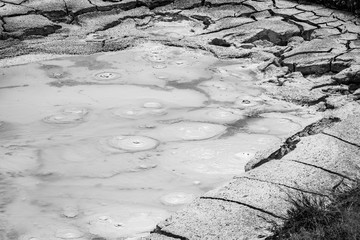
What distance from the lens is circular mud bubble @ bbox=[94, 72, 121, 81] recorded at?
495cm

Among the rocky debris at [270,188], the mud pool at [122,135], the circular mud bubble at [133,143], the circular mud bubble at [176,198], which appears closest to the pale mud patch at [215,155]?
the mud pool at [122,135]

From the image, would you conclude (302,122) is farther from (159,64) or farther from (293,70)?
(159,64)

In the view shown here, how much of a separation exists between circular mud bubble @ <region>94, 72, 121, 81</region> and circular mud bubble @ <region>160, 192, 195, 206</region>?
1750mm

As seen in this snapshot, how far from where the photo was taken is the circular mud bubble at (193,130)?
4.03m

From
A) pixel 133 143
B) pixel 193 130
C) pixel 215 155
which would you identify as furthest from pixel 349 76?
pixel 133 143

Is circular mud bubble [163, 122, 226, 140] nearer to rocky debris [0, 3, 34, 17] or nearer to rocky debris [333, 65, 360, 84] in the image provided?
rocky debris [333, 65, 360, 84]

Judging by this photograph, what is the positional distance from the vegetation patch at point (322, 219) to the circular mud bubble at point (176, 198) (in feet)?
2.25

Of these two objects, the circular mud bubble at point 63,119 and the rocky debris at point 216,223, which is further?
the circular mud bubble at point 63,119

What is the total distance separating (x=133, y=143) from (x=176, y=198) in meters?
0.68

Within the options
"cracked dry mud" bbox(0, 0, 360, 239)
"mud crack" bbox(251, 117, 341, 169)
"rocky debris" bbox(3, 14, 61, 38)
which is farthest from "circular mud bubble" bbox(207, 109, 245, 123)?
Result: "rocky debris" bbox(3, 14, 61, 38)

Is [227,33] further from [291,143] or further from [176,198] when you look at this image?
[176,198]

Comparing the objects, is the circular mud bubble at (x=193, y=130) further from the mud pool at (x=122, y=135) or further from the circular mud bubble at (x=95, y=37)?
the circular mud bubble at (x=95, y=37)

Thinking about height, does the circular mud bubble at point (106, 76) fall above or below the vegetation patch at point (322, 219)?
below

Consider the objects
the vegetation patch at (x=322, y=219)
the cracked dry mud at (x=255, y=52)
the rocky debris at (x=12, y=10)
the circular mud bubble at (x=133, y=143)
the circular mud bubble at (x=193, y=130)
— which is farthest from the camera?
the rocky debris at (x=12, y=10)
